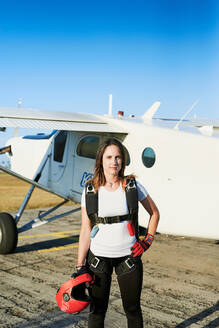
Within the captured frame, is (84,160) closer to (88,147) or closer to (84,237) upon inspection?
(88,147)

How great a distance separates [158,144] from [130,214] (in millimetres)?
2982

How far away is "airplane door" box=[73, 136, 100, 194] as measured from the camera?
21.9 ft

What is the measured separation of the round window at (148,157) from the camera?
18.0 feet

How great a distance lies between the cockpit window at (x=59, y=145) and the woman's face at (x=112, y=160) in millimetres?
4918

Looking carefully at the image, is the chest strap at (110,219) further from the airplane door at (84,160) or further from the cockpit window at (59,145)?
the cockpit window at (59,145)

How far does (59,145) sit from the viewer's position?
25.1ft

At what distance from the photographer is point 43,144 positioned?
812 cm

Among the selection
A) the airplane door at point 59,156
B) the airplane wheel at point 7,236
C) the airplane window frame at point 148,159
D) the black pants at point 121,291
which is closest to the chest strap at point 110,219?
the black pants at point 121,291

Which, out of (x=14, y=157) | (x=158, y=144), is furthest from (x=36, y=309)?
(x=14, y=157)

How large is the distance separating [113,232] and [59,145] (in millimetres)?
5300

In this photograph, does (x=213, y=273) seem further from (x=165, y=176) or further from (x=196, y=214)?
(x=165, y=176)

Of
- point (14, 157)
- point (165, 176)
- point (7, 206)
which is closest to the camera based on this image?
point (165, 176)

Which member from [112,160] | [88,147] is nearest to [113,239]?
[112,160]

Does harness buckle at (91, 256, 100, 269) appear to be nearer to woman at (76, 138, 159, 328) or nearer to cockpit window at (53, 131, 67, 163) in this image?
woman at (76, 138, 159, 328)
